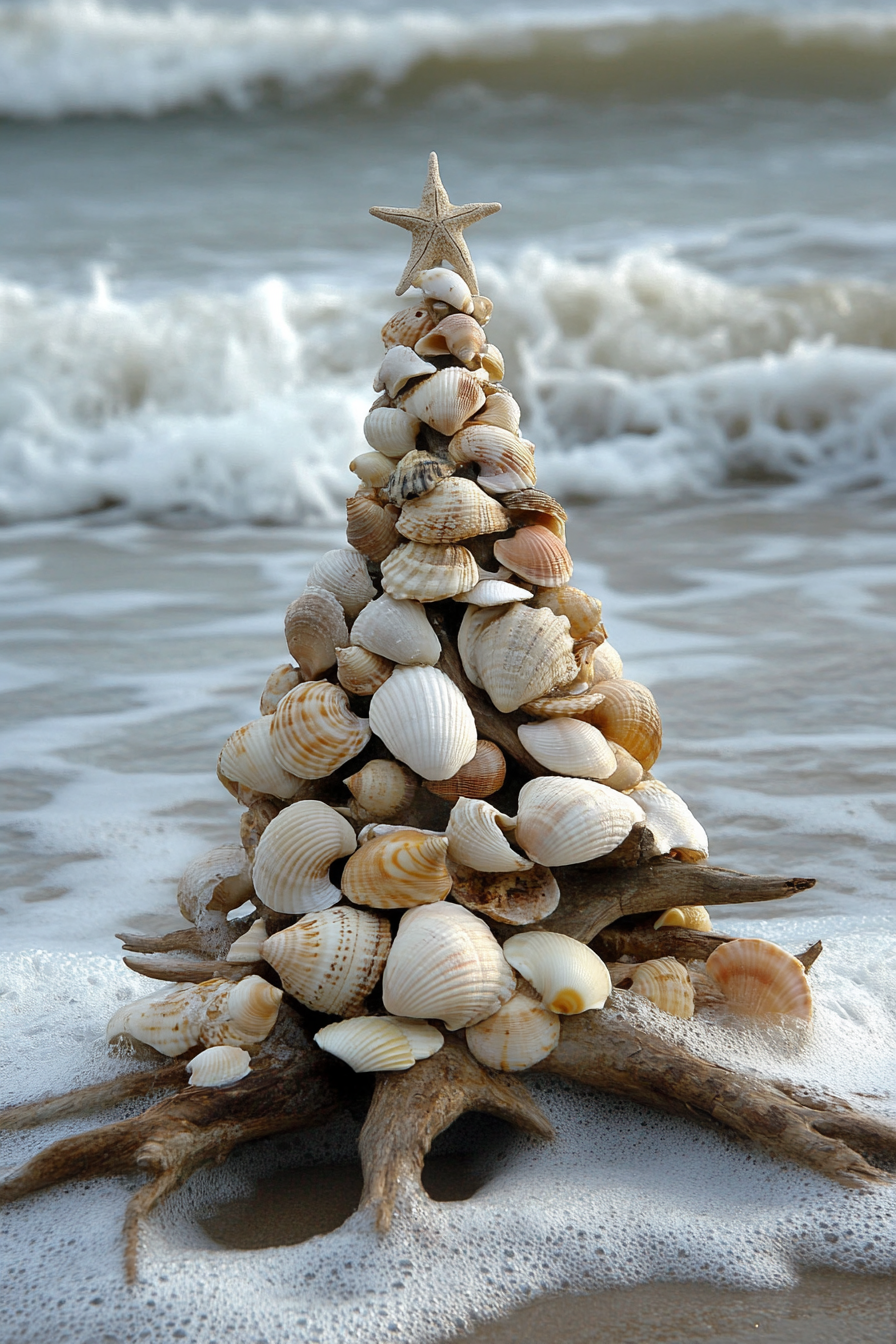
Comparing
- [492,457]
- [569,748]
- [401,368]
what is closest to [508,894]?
[569,748]

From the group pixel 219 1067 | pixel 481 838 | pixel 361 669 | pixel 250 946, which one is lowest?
pixel 219 1067

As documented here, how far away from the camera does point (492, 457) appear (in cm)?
197

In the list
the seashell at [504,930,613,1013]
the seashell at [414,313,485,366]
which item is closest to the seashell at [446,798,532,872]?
the seashell at [504,930,613,1013]

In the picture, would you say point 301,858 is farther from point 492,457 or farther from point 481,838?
point 492,457

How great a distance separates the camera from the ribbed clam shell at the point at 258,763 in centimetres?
195

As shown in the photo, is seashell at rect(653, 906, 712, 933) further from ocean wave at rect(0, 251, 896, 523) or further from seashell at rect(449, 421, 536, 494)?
ocean wave at rect(0, 251, 896, 523)

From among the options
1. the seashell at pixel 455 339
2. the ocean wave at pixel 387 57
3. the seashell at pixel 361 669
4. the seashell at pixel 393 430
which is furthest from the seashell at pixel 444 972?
the ocean wave at pixel 387 57

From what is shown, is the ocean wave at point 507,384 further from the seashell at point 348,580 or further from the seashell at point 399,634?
the seashell at point 399,634

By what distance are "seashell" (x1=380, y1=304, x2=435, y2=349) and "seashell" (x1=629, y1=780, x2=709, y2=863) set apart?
88 cm

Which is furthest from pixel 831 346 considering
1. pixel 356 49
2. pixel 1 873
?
pixel 356 49

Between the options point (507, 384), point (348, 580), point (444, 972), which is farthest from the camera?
point (507, 384)

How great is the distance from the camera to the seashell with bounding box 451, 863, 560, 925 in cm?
184

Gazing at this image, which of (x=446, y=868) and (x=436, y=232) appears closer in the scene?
(x=446, y=868)

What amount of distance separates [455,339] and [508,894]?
93cm
